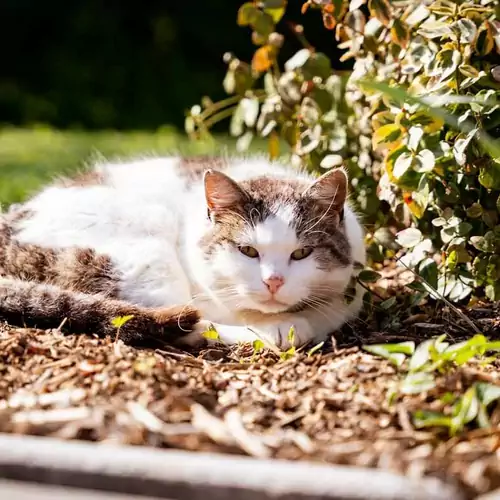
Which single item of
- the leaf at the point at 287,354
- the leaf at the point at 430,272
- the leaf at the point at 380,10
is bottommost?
the leaf at the point at 287,354

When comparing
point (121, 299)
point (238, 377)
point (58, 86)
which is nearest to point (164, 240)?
point (121, 299)

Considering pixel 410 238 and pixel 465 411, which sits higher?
pixel 410 238

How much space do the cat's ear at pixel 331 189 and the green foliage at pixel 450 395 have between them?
868mm

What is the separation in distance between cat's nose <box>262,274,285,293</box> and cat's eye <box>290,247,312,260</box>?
0.12 m

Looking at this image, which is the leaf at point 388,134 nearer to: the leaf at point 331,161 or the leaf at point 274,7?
the leaf at point 331,161

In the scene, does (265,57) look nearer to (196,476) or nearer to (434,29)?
(434,29)

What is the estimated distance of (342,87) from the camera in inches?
134

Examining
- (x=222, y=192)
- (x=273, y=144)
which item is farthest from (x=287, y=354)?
(x=273, y=144)

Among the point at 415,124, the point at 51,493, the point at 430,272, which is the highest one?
the point at 415,124

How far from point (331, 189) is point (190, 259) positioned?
0.54m

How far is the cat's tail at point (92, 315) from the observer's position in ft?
8.01

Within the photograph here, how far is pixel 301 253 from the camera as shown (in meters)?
2.59

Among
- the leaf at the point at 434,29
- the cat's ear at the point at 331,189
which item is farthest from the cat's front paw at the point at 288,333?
the leaf at the point at 434,29

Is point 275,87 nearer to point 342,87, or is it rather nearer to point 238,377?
point 342,87
